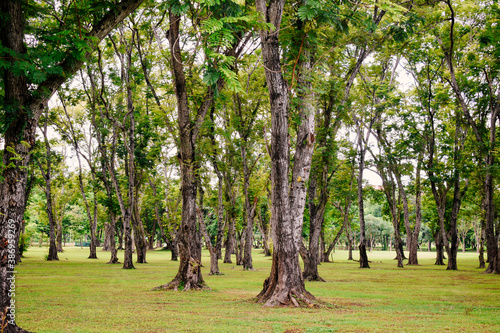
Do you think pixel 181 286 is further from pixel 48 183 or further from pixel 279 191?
pixel 48 183

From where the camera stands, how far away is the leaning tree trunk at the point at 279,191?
375 inches

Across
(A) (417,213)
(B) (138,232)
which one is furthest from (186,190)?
(A) (417,213)

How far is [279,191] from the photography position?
9.78m

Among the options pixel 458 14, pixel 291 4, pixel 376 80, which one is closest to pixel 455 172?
pixel 376 80

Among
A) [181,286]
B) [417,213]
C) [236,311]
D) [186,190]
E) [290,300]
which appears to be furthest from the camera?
[417,213]

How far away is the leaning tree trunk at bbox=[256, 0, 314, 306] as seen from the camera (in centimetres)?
953

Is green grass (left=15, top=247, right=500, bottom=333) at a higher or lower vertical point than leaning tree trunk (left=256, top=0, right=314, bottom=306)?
lower

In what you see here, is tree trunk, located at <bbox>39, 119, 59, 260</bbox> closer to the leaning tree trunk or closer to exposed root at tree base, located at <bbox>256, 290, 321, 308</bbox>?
the leaning tree trunk

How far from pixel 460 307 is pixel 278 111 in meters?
6.72

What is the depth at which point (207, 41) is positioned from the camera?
231 inches

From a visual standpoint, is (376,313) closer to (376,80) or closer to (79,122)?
(376,80)

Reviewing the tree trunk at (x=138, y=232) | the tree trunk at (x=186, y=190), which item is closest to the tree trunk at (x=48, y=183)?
the tree trunk at (x=138, y=232)

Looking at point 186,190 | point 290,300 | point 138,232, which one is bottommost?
point 290,300

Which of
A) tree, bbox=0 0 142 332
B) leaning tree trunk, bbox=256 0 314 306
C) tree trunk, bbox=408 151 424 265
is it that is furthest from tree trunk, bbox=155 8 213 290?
tree trunk, bbox=408 151 424 265
